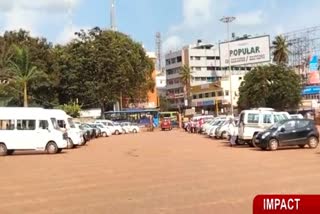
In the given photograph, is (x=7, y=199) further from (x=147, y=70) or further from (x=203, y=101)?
(x=203, y=101)

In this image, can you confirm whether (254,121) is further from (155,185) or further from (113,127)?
(113,127)

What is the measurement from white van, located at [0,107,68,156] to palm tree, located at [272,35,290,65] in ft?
252

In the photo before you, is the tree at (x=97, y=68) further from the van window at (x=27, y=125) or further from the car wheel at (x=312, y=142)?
the car wheel at (x=312, y=142)

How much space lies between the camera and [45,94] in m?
81.2

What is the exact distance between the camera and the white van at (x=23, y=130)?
30703mm

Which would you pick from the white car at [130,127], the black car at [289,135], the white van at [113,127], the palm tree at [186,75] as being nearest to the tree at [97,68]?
the white car at [130,127]

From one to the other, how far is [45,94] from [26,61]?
2261 centimetres

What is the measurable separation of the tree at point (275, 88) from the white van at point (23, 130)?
55.2 metres

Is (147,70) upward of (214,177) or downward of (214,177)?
upward

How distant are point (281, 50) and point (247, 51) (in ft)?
72.2

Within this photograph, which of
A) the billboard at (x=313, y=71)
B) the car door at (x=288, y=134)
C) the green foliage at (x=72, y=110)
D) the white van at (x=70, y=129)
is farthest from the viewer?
the billboard at (x=313, y=71)

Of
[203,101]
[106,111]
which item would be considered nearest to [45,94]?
[106,111]

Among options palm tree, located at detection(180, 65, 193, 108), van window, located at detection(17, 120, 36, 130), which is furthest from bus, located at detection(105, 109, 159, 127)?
van window, located at detection(17, 120, 36, 130)

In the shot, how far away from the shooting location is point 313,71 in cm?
10294
